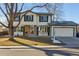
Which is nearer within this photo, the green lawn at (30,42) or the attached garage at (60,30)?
the green lawn at (30,42)

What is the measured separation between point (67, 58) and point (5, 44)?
4840 mm

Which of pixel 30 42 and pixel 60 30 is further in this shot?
pixel 60 30

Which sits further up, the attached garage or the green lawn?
the attached garage

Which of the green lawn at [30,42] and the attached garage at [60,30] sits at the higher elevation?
the attached garage at [60,30]

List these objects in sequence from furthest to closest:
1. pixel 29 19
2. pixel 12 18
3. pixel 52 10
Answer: pixel 29 19 → pixel 12 18 → pixel 52 10

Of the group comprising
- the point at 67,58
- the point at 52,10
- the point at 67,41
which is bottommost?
the point at 67,41

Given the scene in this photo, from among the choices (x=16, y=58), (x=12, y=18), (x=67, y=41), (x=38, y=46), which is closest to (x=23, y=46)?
(x=38, y=46)

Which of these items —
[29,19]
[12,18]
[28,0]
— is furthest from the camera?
[29,19]

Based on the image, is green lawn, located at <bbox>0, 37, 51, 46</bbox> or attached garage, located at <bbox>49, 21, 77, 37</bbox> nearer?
green lawn, located at <bbox>0, 37, 51, 46</bbox>

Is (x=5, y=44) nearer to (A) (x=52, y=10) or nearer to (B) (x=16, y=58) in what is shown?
(A) (x=52, y=10)

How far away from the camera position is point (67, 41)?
27.5 ft

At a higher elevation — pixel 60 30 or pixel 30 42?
pixel 60 30

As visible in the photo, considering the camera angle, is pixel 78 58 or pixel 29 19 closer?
pixel 78 58

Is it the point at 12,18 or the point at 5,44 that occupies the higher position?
the point at 12,18
